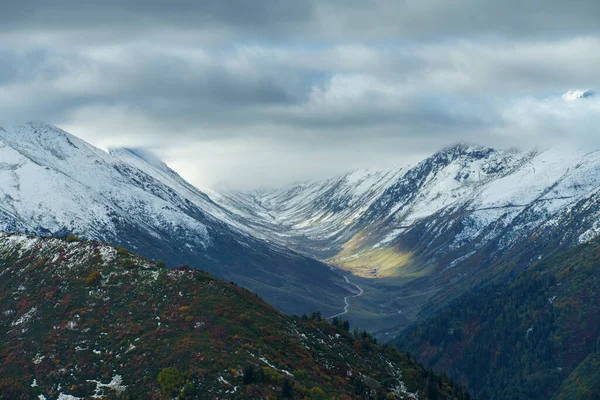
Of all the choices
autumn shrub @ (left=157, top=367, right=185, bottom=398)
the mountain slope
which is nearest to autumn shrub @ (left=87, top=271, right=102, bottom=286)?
the mountain slope

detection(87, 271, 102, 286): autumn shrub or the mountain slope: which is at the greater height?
detection(87, 271, 102, 286): autumn shrub

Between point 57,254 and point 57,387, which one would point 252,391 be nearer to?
point 57,387

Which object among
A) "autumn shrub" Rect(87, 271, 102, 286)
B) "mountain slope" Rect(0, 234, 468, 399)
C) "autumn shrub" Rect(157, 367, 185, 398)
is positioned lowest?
"autumn shrub" Rect(157, 367, 185, 398)

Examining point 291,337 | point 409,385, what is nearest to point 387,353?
point 409,385

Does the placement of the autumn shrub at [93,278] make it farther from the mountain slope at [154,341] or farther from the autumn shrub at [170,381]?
the autumn shrub at [170,381]

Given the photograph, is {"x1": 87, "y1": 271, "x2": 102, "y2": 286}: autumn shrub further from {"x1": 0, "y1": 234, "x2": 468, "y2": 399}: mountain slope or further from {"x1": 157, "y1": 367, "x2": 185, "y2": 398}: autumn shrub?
{"x1": 157, "y1": 367, "x2": 185, "y2": 398}: autumn shrub

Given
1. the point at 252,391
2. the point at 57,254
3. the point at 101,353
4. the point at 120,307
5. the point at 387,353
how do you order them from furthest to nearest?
1. the point at 387,353
2. the point at 57,254
3. the point at 120,307
4. the point at 101,353
5. the point at 252,391

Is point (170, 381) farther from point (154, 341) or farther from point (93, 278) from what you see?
point (93, 278)

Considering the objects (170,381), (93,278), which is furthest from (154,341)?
(93,278)

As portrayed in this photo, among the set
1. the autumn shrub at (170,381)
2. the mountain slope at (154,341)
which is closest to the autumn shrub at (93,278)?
the mountain slope at (154,341)
